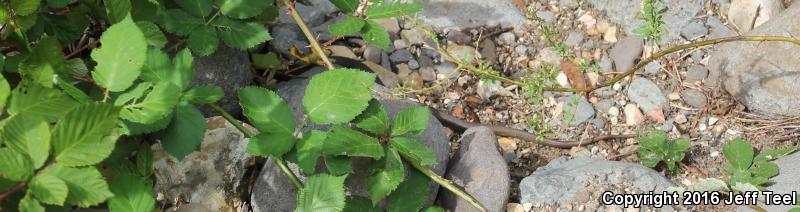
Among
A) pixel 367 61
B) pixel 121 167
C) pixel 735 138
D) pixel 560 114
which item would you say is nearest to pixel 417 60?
pixel 367 61

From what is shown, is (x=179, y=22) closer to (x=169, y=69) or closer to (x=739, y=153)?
(x=169, y=69)

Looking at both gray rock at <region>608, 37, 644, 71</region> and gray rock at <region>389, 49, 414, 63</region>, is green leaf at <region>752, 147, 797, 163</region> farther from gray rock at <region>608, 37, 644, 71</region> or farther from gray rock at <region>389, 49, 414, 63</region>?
gray rock at <region>389, 49, 414, 63</region>

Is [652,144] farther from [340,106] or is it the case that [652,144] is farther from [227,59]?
[227,59]

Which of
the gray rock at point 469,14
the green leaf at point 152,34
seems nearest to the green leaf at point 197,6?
the green leaf at point 152,34

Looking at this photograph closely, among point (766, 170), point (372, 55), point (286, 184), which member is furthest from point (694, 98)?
point (286, 184)

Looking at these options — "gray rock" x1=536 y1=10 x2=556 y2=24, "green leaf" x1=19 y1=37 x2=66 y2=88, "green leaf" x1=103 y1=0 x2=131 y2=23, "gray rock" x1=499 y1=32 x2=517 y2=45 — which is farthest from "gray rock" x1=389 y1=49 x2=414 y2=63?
"green leaf" x1=19 y1=37 x2=66 y2=88

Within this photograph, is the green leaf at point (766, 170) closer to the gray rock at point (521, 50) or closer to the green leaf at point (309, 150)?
the gray rock at point (521, 50)
